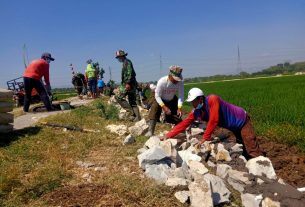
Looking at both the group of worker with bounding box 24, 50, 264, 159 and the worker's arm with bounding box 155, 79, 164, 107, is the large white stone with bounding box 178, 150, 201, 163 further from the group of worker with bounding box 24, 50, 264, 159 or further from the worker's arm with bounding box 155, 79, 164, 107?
the worker's arm with bounding box 155, 79, 164, 107

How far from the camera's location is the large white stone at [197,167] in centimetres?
444

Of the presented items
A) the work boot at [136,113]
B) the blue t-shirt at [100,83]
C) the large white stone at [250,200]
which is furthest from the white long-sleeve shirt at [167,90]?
the blue t-shirt at [100,83]

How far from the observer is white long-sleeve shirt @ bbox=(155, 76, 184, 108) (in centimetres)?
697

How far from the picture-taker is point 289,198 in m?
4.30

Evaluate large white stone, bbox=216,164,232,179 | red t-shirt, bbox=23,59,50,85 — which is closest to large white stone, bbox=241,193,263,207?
large white stone, bbox=216,164,232,179

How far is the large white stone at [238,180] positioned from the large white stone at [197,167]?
1.43ft

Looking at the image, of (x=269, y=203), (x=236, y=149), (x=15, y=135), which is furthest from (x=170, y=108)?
(x=269, y=203)

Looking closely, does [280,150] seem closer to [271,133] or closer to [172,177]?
[271,133]

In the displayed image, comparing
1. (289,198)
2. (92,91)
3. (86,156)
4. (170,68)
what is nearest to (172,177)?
(289,198)

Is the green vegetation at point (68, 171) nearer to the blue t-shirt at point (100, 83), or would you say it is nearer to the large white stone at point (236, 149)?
the large white stone at point (236, 149)

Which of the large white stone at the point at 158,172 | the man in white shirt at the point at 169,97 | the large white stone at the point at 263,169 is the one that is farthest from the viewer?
the man in white shirt at the point at 169,97

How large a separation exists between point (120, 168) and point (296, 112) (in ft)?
16.9

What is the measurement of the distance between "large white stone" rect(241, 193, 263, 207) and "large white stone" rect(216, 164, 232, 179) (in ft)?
2.05

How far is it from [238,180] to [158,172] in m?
1.07
